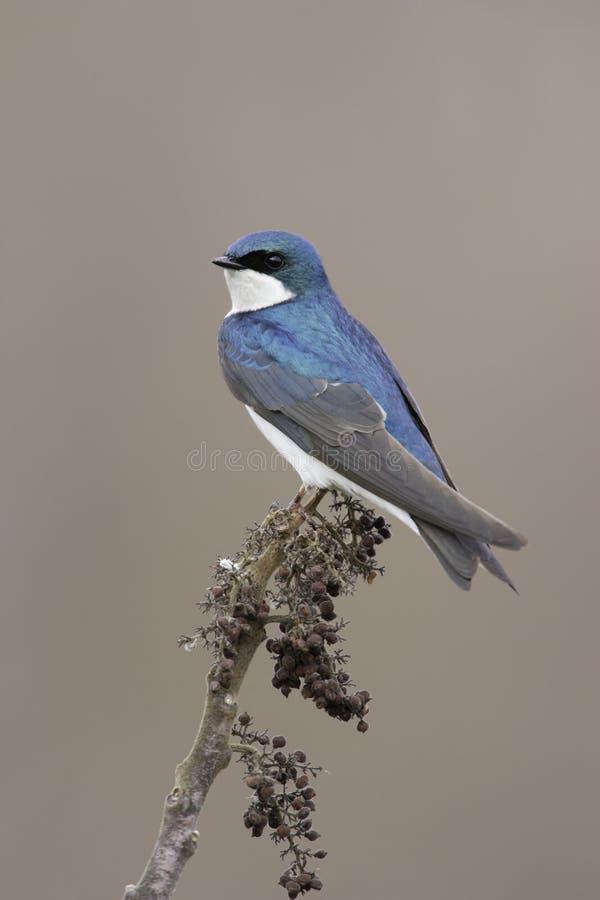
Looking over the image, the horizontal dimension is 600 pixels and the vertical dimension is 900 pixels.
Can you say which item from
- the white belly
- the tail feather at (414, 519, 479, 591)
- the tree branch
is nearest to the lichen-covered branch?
the tree branch

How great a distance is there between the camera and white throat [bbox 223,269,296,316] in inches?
110

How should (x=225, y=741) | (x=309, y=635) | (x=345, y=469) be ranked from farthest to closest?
(x=345, y=469)
(x=309, y=635)
(x=225, y=741)

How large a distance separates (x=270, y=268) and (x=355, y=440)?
0.61 metres

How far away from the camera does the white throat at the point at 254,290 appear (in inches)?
110

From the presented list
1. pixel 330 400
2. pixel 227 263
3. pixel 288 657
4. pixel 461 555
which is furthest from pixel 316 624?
pixel 227 263

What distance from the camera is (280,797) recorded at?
58.2 inches

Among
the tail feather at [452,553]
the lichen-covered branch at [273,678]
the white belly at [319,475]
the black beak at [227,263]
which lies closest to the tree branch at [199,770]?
the lichen-covered branch at [273,678]

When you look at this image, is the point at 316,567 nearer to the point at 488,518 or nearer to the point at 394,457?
the point at 488,518

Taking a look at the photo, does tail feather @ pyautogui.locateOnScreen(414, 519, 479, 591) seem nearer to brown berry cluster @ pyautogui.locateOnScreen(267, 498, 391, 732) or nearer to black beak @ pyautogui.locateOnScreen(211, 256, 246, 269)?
brown berry cluster @ pyautogui.locateOnScreen(267, 498, 391, 732)

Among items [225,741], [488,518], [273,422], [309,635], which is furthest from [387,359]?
[225,741]

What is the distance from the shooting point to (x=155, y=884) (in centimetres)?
118

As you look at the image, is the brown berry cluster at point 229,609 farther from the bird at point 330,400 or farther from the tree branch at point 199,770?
the bird at point 330,400

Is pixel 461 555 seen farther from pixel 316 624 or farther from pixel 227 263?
pixel 227 263

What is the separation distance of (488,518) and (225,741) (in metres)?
0.81
